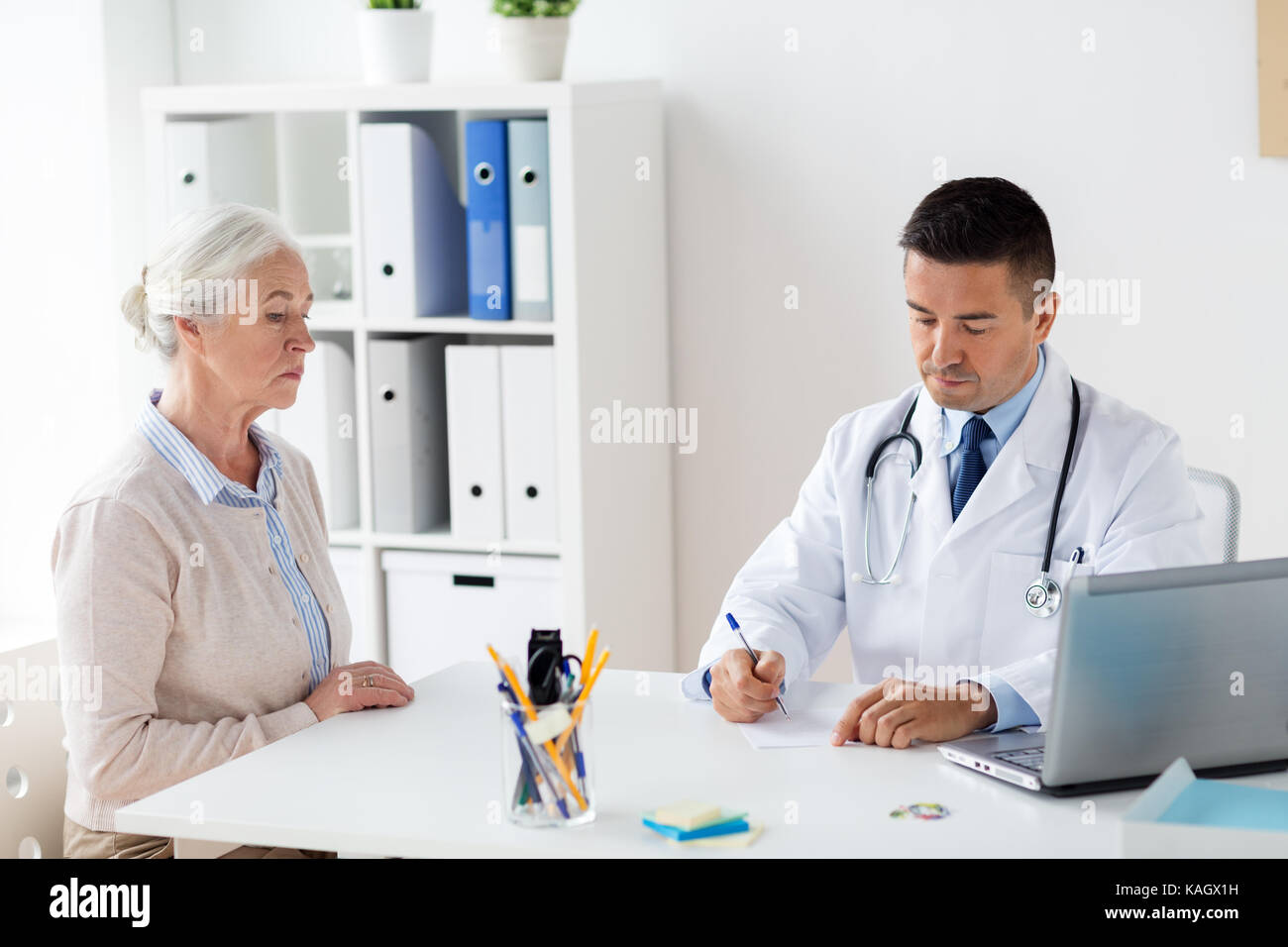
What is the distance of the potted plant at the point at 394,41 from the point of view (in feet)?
9.37

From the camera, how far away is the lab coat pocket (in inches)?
76.9

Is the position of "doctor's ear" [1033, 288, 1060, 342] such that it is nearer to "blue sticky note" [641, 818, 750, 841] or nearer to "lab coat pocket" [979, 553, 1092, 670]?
"lab coat pocket" [979, 553, 1092, 670]

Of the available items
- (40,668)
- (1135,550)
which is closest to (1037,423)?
(1135,550)

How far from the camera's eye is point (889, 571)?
2.06m

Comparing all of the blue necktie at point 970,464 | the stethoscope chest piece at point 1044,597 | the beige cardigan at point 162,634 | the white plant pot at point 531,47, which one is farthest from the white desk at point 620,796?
the white plant pot at point 531,47

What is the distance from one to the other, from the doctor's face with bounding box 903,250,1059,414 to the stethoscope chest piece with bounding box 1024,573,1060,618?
10.4 inches

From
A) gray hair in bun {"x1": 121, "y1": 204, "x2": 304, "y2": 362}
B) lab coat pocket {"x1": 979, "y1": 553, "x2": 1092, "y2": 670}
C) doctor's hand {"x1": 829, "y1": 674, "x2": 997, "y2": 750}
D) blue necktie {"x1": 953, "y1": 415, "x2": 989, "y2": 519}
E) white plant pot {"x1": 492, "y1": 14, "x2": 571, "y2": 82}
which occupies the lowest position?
doctor's hand {"x1": 829, "y1": 674, "x2": 997, "y2": 750}

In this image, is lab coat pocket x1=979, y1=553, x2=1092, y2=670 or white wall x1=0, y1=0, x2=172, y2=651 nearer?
lab coat pocket x1=979, y1=553, x2=1092, y2=670

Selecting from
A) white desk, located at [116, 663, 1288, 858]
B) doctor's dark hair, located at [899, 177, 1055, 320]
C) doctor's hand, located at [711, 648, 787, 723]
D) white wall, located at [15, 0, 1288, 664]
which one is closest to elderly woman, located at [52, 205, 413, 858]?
white desk, located at [116, 663, 1288, 858]

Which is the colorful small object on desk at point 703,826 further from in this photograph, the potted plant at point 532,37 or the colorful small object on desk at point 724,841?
the potted plant at point 532,37

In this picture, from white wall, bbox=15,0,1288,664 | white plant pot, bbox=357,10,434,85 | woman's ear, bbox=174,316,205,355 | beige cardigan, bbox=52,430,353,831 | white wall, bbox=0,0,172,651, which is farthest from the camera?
white wall, bbox=0,0,172,651

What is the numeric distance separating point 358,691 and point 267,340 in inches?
21.1

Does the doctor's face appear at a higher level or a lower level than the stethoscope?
higher
